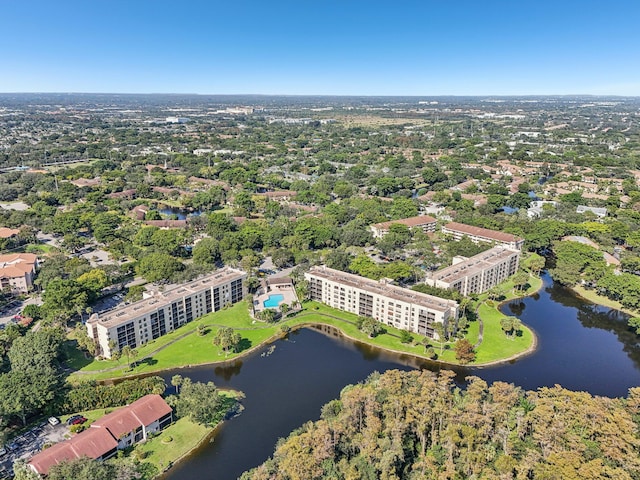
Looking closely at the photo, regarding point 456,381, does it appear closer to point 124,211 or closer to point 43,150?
point 124,211

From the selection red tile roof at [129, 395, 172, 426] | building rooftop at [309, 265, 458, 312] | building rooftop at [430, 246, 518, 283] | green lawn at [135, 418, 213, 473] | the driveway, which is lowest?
green lawn at [135, 418, 213, 473]

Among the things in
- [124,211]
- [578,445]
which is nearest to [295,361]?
[578,445]

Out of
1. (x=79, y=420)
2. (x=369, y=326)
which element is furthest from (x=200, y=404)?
(x=369, y=326)

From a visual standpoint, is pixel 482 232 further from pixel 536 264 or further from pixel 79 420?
pixel 79 420

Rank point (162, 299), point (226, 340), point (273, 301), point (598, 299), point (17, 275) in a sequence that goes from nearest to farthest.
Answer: point (226, 340) < point (162, 299) < point (273, 301) < point (17, 275) < point (598, 299)

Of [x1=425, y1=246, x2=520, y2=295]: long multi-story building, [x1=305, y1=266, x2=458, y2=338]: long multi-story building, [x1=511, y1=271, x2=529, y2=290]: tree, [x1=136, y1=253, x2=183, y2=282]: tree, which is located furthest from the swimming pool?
[x1=511, y1=271, x2=529, y2=290]: tree

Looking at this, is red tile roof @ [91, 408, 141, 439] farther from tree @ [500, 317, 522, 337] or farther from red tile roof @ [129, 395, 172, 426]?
tree @ [500, 317, 522, 337]
